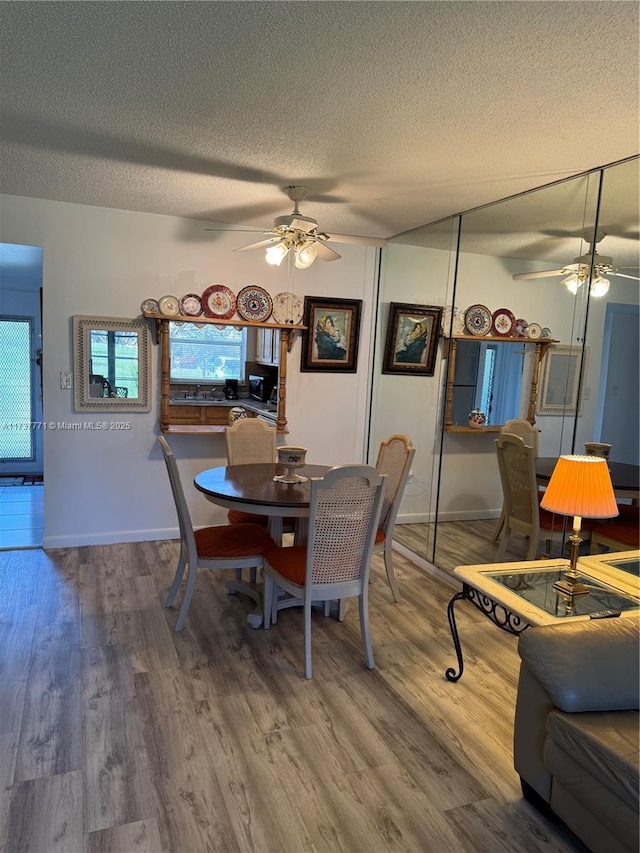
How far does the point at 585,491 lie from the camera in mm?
2154

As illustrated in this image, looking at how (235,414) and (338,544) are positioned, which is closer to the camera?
(338,544)

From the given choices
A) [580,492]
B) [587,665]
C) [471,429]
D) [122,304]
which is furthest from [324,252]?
[587,665]

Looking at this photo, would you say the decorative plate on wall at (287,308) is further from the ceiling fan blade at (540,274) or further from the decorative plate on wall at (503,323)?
the ceiling fan blade at (540,274)

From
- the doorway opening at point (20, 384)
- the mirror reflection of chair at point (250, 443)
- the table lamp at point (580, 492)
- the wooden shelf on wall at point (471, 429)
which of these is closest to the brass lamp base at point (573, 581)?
the table lamp at point (580, 492)

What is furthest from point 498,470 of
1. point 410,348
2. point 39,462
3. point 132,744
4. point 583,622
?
point 39,462

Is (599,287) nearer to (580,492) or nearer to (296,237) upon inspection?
(580,492)

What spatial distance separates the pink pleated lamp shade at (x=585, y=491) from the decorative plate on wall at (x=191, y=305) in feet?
10.3

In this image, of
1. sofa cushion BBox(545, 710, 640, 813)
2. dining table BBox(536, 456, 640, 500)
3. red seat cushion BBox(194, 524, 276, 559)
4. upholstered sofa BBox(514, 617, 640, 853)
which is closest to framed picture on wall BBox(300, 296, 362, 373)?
red seat cushion BBox(194, 524, 276, 559)

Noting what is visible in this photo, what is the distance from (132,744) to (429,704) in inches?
50.8

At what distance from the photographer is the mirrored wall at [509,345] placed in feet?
9.11

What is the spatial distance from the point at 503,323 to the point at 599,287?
2.58 ft

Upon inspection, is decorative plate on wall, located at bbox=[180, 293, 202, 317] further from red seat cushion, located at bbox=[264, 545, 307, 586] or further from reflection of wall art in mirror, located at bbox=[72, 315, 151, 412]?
red seat cushion, located at bbox=[264, 545, 307, 586]

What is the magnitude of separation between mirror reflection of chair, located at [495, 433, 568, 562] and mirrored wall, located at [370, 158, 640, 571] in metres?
0.07

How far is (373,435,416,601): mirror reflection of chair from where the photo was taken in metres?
3.50
